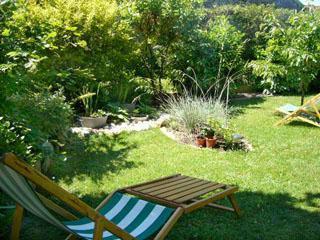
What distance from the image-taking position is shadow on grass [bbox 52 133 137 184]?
5848 mm

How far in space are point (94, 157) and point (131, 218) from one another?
3000 millimetres

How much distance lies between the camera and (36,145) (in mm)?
4758

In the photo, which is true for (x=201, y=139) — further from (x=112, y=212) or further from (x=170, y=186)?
(x=112, y=212)

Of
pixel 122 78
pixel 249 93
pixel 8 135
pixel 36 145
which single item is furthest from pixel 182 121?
pixel 249 93

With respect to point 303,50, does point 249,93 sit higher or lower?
lower

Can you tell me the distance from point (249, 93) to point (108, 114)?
687 cm

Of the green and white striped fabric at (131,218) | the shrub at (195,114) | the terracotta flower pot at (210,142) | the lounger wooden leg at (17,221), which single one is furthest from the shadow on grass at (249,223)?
the shrub at (195,114)

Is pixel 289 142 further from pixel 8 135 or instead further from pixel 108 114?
pixel 8 135

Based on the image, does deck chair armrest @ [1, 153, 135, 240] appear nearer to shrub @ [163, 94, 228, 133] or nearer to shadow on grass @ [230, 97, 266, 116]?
shrub @ [163, 94, 228, 133]

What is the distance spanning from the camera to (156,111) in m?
10.4

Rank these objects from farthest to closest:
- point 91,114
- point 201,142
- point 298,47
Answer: point 298,47, point 91,114, point 201,142

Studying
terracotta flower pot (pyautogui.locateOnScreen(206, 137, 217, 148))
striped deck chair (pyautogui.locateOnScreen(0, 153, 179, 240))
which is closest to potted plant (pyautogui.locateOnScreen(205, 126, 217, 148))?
terracotta flower pot (pyautogui.locateOnScreen(206, 137, 217, 148))

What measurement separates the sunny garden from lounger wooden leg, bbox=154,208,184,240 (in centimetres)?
58

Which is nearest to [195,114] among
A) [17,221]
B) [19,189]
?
[17,221]
